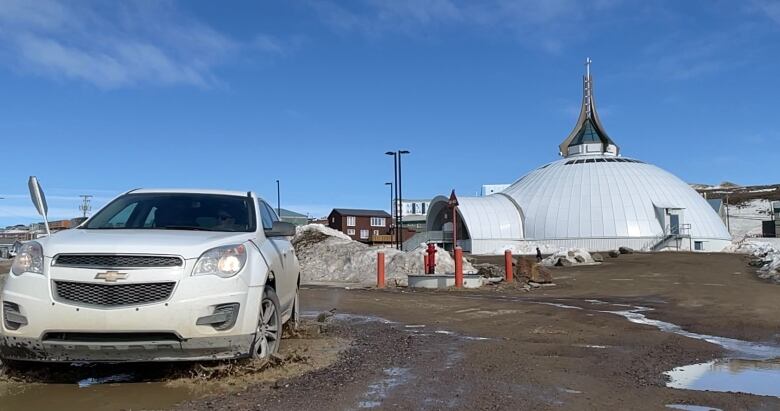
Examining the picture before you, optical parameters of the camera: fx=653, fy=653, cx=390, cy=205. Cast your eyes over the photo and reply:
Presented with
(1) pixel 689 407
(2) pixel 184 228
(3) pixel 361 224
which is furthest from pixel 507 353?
(3) pixel 361 224

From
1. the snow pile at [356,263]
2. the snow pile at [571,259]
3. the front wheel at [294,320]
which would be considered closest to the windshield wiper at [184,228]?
the front wheel at [294,320]

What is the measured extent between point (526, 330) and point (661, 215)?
184 feet

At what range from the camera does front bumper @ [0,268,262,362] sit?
522 cm

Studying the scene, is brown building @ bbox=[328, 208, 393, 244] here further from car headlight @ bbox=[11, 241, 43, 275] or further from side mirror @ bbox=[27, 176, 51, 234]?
car headlight @ bbox=[11, 241, 43, 275]

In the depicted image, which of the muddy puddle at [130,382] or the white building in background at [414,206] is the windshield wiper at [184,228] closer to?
the muddy puddle at [130,382]

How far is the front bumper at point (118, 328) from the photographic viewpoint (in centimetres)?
522

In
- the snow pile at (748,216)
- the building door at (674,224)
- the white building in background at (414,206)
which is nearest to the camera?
the building door at (674,224)

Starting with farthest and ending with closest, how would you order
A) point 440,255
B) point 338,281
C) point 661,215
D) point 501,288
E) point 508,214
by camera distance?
1. point 508,214
2. point 661,215
3. point 440,255
4. point 338,281
5. point 501,288

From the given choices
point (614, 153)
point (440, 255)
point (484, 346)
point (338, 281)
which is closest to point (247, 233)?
point (484, 346)

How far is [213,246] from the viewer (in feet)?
18.9

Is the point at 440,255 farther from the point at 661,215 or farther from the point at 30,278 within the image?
the point at 661,215

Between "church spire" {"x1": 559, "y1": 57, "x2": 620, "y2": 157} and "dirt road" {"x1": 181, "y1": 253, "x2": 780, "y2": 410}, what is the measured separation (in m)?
62.6

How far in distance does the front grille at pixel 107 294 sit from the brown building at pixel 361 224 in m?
93.8

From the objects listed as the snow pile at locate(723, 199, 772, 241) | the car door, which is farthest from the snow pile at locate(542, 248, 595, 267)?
the snow pile at locate(723, 199, 772, 241)
